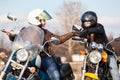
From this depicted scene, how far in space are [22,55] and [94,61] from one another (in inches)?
58.2

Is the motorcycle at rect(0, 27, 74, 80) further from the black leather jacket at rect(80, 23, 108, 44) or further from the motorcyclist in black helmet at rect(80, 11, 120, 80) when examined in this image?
the motorcyclist in black helmet at rect(80, 11, 120, 80)

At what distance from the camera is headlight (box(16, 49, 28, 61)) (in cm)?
730

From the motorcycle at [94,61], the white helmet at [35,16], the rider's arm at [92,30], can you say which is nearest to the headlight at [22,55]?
the white helmet at [35,16]

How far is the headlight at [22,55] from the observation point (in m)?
7.30

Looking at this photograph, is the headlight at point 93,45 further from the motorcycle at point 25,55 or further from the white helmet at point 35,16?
the white helmet at point 35,16

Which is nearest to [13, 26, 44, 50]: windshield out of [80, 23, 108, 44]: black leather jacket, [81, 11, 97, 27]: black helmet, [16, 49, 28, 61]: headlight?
[16, 49, 28, 61]: headlight

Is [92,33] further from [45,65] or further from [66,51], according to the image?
[66,51]

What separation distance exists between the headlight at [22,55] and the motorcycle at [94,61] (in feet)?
4.13

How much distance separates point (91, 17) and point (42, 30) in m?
1.14

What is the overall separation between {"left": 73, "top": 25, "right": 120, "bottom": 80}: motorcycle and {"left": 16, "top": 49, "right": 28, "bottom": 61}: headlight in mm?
1258

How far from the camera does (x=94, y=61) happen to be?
26.8 feet

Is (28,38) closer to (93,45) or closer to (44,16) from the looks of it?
(44,16)

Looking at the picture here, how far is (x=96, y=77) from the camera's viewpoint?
8.10m

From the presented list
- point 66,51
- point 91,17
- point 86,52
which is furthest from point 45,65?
point 66,51
